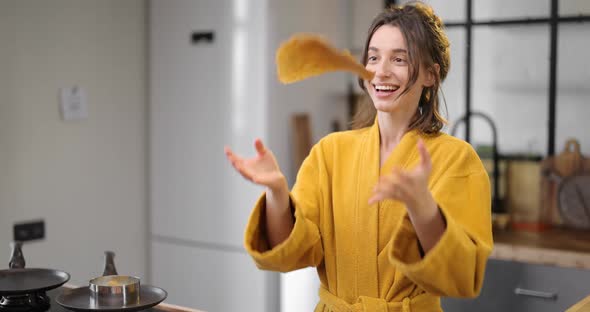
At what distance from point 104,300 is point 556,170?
186cm

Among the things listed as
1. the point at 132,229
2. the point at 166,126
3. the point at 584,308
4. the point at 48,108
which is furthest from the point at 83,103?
the point at 584,308

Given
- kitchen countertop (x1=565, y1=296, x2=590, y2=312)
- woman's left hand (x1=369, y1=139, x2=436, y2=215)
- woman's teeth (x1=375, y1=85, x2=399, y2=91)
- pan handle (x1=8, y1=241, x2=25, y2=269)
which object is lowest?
kitchen countertop (x1=565, y1=296, x2=590, y2=312)

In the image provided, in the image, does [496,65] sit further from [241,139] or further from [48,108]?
[48,108]

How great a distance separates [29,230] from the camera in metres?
2.74

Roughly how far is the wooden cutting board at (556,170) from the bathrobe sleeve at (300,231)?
150 centimetres

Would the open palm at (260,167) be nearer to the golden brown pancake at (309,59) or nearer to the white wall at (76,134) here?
the golden brown pancake at (309,59)

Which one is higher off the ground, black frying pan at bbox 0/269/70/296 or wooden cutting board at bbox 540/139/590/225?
wooden cutting board at bbox 540/139/590/225

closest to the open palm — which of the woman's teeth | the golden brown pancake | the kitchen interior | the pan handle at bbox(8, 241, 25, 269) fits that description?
the golden brown pancake

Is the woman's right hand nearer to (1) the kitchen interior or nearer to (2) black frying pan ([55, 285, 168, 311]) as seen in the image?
(2) black frying pan ([55, 285, 168, 311])

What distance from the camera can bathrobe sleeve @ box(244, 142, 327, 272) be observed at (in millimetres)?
1408

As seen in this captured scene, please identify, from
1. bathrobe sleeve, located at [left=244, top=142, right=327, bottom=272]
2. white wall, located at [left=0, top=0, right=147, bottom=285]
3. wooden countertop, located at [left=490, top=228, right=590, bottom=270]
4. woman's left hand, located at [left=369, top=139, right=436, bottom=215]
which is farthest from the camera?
white wall, located at [left=0, top=0, right=147, bottom=285]

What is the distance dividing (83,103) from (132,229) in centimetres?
62

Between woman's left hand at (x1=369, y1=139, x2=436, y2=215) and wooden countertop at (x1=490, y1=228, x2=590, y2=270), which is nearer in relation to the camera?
woman's left hand at (x1=369, y1=139, x2=436, y2=215)

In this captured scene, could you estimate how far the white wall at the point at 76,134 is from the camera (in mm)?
2668
